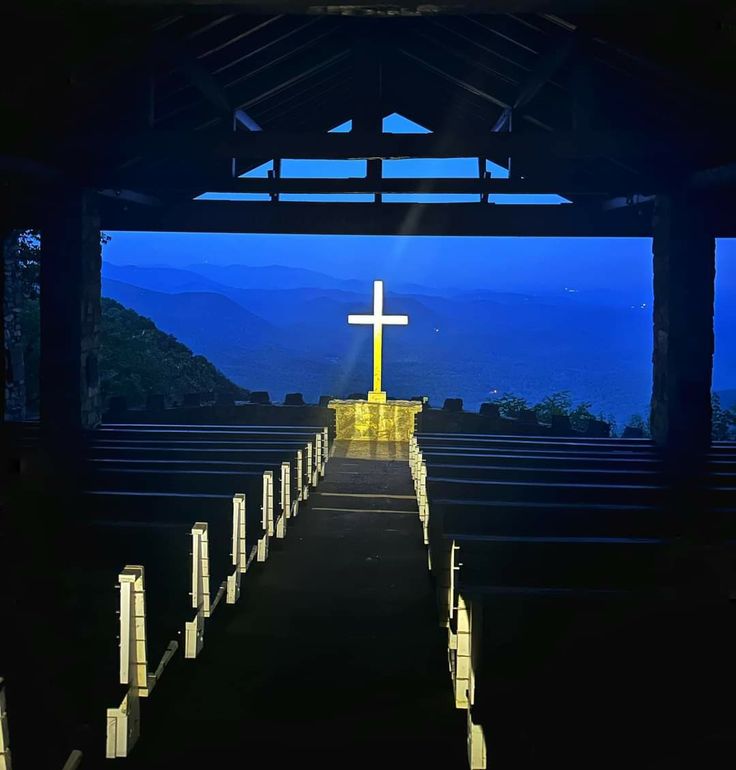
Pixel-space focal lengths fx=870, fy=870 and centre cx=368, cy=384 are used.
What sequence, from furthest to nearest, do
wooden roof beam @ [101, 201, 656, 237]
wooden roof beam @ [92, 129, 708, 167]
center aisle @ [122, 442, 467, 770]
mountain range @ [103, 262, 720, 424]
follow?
mountain range @ [103, 262, 720, 424] → wooden roof beam @ [101, 201, 656, 237] → wooden roof beam @ [92, 129, 708, 167] → center aisle @ [122, 442, 467, 770]

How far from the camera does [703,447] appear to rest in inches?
322

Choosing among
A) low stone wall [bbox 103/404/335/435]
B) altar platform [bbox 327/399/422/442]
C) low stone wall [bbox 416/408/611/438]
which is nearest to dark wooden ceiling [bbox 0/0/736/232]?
low stone wall [bbox 103/404/335/435]

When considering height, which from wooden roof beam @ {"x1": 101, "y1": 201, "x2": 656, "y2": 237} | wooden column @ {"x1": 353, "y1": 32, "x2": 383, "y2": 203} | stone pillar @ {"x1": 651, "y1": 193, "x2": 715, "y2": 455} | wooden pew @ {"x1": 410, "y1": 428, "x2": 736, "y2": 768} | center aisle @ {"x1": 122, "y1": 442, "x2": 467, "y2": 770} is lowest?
center aisle @ {"x1": 122, "y1": 442, "x2": 467, "y2": 770}

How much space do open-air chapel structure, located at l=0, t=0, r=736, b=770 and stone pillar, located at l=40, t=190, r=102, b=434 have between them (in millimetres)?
28

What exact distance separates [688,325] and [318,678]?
6.10 m

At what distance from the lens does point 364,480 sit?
9148mm

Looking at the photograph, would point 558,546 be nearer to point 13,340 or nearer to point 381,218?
point 381,218

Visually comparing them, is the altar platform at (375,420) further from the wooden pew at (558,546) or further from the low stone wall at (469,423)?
the wooden pew at (558,546)

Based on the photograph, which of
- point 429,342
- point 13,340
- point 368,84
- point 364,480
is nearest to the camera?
point 368,84

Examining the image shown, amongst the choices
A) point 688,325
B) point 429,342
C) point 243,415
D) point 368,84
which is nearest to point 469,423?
point 243,415

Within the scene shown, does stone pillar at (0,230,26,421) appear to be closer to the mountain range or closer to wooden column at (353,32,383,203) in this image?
wooden column at (353,32,383,203)

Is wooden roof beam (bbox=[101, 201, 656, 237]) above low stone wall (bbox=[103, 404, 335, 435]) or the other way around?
above

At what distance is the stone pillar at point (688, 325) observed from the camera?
8258 millimetres

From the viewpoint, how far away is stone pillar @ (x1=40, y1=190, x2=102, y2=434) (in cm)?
855
